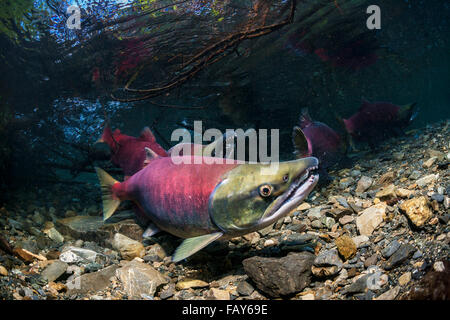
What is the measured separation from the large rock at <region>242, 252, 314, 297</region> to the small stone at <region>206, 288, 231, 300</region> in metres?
0.26

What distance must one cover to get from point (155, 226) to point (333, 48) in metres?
10.7

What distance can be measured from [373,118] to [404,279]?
6.40 m

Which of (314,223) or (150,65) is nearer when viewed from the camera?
(314,223)

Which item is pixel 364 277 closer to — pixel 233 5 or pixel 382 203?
pixel 382 203

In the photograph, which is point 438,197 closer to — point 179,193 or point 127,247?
point 179,193

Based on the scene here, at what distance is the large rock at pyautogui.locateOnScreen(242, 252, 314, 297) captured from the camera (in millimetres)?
2049

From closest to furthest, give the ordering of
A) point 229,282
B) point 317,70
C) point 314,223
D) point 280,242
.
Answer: point 229,282 < point 280,242 < point 314,223 < point 317,70

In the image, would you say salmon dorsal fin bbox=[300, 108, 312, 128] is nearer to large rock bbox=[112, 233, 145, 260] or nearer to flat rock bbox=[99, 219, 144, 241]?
flat rock bbox=[99, 219, 144, 241]

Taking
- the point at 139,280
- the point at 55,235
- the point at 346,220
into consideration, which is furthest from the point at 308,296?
the point at 55,235

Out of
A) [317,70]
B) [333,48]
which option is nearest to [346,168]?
[333,48]

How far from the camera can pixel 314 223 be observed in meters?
3.07

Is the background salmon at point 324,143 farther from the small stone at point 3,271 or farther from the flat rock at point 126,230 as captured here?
the small stone at point 3,271

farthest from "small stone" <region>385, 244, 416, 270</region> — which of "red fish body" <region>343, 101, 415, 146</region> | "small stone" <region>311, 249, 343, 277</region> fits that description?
"red fish body" <region>343, 101, 415, 146</region>

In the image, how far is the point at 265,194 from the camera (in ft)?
7.11
